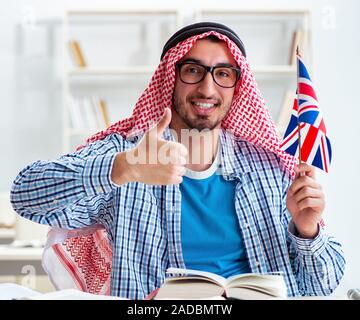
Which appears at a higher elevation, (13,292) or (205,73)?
(205,73)

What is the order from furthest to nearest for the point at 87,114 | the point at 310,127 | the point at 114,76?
the point at 114,76 < the point at 87,114 < the point at 310,127

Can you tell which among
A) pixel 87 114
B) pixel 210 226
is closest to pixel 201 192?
pixel 210 226

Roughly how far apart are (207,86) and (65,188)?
0.49 m

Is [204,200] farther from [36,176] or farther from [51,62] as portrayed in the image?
[51,62]

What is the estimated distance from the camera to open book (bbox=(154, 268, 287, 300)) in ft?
4.33

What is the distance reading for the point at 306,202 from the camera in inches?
63.7

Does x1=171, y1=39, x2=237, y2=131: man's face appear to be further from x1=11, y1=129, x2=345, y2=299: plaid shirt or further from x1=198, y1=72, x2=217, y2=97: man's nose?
x1=11, y1=129, x2=345, y2=299: plaid shirt

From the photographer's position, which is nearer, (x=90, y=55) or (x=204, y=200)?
(x=204, y=200)

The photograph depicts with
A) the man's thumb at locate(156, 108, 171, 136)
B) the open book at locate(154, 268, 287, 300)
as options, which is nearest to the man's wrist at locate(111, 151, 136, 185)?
the man's thumb at locate(156, 108, 171, 136)

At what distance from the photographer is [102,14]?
182 inches

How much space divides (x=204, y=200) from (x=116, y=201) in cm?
24

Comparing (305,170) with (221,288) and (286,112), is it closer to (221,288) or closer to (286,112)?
(221,288)

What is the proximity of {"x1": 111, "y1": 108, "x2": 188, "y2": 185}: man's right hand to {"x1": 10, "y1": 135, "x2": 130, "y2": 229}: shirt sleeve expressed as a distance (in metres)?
0.09
